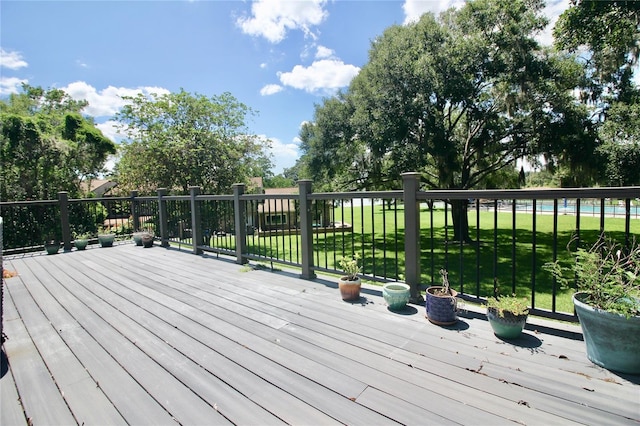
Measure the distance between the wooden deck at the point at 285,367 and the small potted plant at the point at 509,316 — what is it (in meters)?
0.08

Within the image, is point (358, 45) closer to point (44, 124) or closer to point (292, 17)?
point (292, 17)

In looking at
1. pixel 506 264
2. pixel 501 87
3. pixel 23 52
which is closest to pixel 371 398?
pixel 506 264

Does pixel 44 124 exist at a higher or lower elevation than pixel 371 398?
higher

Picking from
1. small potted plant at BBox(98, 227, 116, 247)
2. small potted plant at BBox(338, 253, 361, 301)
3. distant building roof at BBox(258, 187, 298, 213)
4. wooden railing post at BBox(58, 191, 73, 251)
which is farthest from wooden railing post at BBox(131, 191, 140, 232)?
small potted plant at BBox(338, 253, 361, 301)

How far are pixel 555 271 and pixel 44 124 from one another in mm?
15778

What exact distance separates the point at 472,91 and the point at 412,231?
7916 millimetres

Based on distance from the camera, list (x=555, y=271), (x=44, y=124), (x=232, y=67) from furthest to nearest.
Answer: (x=44, y=124), (x=232, y=67), (x=555, y=271)

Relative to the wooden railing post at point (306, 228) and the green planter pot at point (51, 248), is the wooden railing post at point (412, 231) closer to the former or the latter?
the wooden railing post at point (306, 228)

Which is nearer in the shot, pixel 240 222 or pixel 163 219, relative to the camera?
pixel 240 222

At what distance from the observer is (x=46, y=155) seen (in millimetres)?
10648

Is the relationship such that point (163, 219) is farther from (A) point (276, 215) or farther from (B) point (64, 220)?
(A) point (276, 215)

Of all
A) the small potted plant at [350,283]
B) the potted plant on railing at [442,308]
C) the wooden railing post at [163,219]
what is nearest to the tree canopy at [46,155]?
the wooden railing post at [163,219]

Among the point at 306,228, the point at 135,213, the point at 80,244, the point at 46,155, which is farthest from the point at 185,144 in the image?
the point at 306,228

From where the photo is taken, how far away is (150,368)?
184cm
